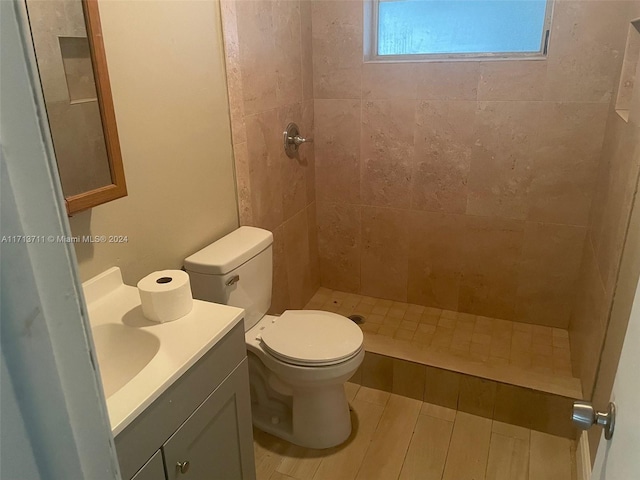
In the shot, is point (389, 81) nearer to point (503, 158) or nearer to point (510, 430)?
point (503, 158)

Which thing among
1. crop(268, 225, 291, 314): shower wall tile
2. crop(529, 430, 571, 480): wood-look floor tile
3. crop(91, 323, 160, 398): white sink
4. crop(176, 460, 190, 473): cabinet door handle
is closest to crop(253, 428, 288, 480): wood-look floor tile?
crop(268, 225, 291, 314): shower wall tile

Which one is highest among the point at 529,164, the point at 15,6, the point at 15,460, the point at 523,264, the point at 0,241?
the point at 15,6

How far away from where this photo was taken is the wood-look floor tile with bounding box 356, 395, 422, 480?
6.22ft

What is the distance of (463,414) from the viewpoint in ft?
7.20

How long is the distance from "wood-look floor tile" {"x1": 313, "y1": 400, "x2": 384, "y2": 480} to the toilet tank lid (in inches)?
33.7

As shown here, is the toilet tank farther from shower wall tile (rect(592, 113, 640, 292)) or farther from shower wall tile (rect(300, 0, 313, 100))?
shower wall tile (rect(592, 113, 640, 292))

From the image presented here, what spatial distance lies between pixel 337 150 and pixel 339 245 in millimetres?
559

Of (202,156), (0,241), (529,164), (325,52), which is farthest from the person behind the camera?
(325,52)

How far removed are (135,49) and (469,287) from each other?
6.59ft

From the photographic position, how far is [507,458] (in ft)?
6.41

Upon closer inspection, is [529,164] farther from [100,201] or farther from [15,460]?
[15,460]

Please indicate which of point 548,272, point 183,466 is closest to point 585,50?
point 548,272

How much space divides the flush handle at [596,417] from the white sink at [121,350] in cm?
94

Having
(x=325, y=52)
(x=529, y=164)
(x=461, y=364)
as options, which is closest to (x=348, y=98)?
(x=325, y=52)
